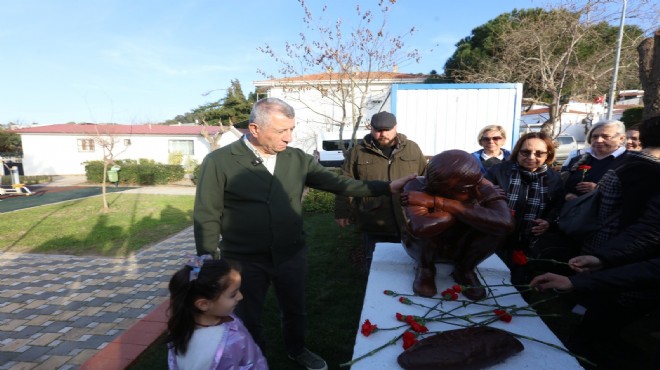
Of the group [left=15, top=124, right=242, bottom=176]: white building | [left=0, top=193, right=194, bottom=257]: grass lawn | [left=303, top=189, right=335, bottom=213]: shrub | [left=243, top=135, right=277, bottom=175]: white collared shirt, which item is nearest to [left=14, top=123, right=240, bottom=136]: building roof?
[left=15, top=124, right=242, bottom=176]: white building

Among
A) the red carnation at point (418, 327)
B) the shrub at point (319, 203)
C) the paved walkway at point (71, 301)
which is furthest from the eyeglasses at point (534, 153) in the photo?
the shrub at point (319, 203)

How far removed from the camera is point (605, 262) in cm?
167

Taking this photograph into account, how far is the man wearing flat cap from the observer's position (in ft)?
10.3

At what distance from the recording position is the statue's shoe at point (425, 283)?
75.1 inches

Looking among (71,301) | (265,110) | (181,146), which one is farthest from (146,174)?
(265,110)

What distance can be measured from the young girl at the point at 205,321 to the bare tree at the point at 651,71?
650cm

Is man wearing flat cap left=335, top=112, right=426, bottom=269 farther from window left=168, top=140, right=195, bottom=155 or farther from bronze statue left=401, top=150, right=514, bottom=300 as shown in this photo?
window left=168, top=140, right=195, bottom=155

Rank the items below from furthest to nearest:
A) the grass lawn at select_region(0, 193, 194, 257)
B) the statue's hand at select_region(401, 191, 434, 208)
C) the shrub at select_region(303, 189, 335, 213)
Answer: the shrub at select_region(303, 189, 335, 213) → the grass lawn at select_region(0, 193, 194, 257) → the statue's hand at select_region(401, 191, 434, 208)

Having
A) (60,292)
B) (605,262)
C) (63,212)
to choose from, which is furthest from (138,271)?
(63,212)

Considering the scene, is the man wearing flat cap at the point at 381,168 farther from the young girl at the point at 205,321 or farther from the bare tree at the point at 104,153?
the bare tree at the point at 104,153

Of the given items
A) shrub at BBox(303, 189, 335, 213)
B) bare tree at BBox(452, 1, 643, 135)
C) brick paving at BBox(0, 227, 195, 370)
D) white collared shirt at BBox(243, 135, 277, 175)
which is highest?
bare tree at BBox(452, 1, 643, 135)

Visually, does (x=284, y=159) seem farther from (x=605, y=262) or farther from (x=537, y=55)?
(x=537, y=55)

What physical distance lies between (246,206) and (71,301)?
136 inches

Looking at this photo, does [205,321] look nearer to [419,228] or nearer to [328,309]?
[419,228]
